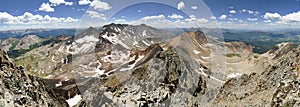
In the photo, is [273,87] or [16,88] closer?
[16,88]

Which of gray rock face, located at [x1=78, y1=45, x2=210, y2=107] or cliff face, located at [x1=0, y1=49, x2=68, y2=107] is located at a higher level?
cliff face, located at [x1=0, y1=49, x2=68, y2=107]

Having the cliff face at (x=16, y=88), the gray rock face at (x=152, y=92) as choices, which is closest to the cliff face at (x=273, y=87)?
the gray rock face at (x=152, y=92)

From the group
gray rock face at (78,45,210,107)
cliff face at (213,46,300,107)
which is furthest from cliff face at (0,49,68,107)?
cliff face at (213,46,300,107)

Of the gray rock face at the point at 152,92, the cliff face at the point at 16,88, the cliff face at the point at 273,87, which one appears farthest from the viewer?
the gray rock face at the point at 152,92

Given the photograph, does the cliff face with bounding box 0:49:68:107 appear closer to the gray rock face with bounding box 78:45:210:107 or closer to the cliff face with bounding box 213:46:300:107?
the gray rock face with bounding box 78:45:210:107

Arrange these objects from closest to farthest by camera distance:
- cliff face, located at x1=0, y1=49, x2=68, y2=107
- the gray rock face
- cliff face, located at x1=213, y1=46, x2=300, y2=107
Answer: cliff face, located at x1=213, y1=46, x2=300, y2=107 → cliff face, located at x1=0, y1=49, x2=68, y2=107 → the gray rock face

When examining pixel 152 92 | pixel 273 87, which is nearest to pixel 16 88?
pixel 152 92

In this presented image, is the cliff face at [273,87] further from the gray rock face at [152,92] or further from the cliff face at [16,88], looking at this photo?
the cliff face at [16,88]

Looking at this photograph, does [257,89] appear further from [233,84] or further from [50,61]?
[50,61]

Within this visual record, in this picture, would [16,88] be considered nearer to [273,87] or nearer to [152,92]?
[152,92]

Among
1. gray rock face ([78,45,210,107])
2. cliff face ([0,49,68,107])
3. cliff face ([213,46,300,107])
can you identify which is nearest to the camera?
cliff face ([213,46,300,107])

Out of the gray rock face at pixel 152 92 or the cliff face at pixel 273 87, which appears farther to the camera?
the gray rock face at pixel 152 92

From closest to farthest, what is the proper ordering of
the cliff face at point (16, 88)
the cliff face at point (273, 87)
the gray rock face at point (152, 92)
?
the cliff face at point (273, 87) → the cliff face at point (16, 88) → the gray rock face at point (152, 92)
